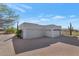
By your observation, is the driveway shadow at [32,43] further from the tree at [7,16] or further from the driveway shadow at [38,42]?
the tree at [7,16]

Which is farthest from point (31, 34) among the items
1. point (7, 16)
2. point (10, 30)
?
point (7, 16)

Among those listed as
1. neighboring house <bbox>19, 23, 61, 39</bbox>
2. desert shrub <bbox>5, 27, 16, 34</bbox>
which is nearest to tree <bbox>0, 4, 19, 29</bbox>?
desert shrub <bbox>5, 27, 16, 34</bbox>

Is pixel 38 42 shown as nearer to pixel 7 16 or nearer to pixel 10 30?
pixel 10 30

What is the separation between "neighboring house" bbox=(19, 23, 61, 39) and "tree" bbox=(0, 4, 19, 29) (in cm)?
18

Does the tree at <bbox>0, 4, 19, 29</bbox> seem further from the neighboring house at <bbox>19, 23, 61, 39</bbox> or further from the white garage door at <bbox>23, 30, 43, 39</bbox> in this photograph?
the white garage door at <bbox>23, 30, 43, 39</bbox>

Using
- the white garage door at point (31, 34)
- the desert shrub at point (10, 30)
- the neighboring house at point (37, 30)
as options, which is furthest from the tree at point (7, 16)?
the white garage door at point (31, 34)

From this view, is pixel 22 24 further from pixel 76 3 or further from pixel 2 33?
pixel 76 3

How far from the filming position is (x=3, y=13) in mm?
6242

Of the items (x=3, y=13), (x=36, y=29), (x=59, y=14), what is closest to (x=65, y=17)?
(x=59, y=14)

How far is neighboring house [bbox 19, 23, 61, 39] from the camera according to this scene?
6.23 meters

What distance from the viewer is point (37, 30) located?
626 cm

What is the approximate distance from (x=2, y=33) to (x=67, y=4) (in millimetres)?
1230

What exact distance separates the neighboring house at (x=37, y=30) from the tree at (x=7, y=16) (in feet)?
0.60

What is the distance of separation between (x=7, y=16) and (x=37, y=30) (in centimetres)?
57
